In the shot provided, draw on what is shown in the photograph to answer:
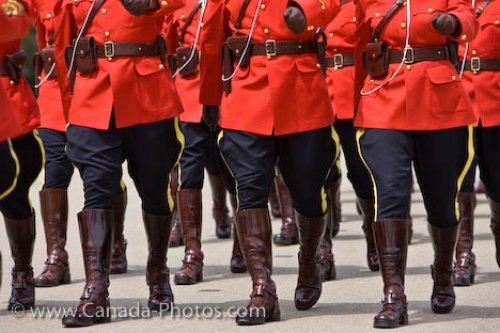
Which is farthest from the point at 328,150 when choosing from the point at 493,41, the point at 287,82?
the point at 493,41

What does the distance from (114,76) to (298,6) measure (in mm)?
1065

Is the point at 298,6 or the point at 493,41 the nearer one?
the point at 298,6

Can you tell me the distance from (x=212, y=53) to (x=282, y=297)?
5.00 feet

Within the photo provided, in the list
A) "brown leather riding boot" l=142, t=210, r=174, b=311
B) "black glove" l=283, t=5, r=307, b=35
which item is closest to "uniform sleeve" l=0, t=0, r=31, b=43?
"black glove" l=283, t=5, r=307, b=35

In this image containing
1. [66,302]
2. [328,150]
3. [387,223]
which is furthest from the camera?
[66,302]

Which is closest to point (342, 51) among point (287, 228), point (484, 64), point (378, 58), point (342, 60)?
point (342, 60)

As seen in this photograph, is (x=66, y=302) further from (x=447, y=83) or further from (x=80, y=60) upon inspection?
(x=447, y=83)

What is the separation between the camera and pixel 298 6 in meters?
8.06

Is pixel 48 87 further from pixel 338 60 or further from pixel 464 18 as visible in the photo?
pixel 464 18

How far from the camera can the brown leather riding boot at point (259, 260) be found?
8.10m

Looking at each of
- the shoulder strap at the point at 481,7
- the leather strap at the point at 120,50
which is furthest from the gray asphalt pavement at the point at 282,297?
the shoulder strap at the point at 481,7

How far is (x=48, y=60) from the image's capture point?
10.0 metres

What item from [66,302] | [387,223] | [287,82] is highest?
[287,82]

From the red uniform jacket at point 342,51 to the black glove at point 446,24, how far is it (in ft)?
7.88
